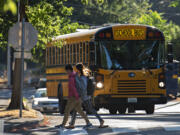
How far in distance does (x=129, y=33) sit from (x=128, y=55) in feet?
2.86

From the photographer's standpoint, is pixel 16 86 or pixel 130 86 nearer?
pixel 130 86

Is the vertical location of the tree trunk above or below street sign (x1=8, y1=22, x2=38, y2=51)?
below

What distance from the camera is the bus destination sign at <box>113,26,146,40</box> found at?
19391mm

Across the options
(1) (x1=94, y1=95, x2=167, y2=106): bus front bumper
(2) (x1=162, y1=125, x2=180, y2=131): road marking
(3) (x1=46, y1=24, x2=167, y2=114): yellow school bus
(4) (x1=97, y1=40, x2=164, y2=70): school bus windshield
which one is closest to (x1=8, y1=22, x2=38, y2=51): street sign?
(3) (x1=46, y1=24, x2=167, y2=114): yellow school bus

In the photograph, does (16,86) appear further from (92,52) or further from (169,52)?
(169,52)

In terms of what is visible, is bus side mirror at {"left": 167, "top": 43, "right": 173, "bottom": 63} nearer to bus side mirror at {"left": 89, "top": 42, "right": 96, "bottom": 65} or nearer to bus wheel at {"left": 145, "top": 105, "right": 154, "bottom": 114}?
bus side mirror at {"left": 89, "top": 42, "right": 96, "bottom": 65}

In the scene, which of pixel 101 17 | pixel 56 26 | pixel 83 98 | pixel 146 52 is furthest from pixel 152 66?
pixel 101 17

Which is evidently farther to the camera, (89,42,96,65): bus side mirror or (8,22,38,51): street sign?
(89,42,96,65): bus side mirror

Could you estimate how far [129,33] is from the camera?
19.5m

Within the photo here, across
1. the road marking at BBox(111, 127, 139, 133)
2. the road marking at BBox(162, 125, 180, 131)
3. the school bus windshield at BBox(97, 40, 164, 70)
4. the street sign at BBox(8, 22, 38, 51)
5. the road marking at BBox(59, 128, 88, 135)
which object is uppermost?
the street sign at BBox(8, 22, 38, 51)

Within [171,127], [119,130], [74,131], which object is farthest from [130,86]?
[74,131]

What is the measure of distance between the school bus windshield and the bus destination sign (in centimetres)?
18

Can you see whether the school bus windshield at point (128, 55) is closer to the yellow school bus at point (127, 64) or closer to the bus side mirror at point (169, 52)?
the yellow school bus at point (127, 64)

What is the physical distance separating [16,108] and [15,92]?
0.59 metres
